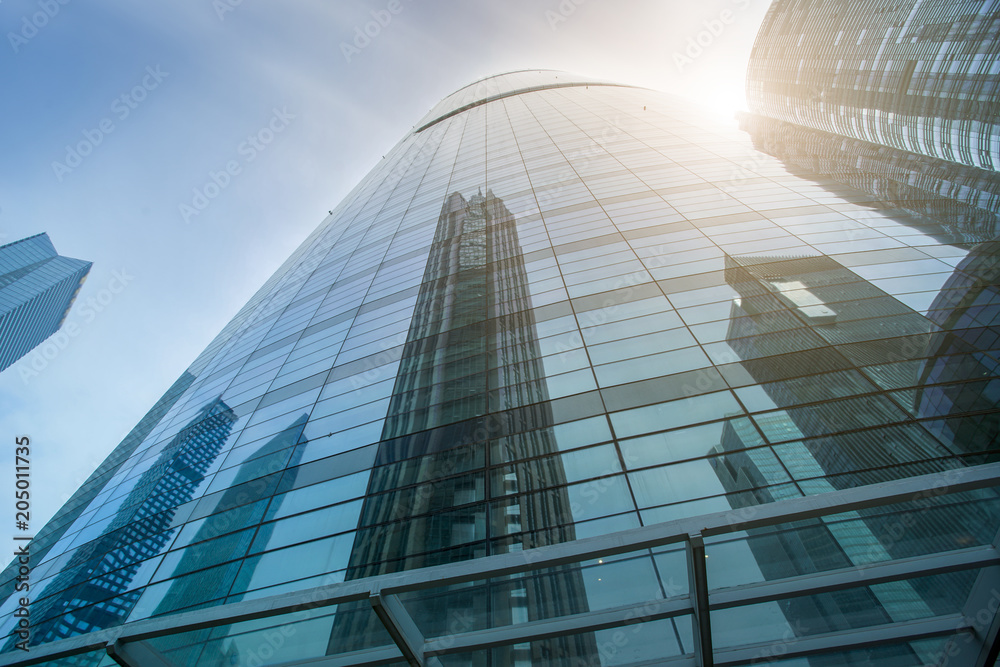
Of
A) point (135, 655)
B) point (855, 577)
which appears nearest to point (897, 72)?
point (855, 577)

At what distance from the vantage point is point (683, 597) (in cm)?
651

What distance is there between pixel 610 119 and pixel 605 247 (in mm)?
26182

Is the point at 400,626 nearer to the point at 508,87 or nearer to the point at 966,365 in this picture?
the point at 966,365

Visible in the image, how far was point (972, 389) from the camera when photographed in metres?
10.6

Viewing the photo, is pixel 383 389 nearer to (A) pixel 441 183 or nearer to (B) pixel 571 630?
(B) pixel 571 630

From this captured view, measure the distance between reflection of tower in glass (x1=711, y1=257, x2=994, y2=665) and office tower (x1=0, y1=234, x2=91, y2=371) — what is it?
484ft

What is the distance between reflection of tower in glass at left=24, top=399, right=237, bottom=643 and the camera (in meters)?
13.3

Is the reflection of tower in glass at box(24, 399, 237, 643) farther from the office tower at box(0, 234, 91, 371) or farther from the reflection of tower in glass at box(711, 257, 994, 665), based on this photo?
the office tower at box(0, 234, 91, 371)

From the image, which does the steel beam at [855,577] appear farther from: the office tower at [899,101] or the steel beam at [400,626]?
the office tower at [899,101]

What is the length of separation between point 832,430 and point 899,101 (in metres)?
70.5

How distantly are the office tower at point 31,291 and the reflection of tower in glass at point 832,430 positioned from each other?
147470mm

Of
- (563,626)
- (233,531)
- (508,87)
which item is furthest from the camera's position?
(508,87)

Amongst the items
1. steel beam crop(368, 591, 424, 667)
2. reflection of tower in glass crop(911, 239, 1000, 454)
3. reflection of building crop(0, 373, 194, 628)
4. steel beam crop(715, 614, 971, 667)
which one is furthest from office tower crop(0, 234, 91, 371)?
reflection of tower in glass crop(911, 239, 1000, 454)

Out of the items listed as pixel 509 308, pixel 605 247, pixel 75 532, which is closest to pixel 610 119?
pixel 605 247
